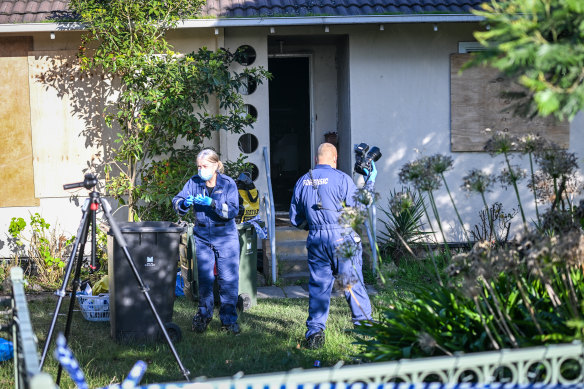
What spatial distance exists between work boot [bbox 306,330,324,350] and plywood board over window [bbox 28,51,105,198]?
515 cm

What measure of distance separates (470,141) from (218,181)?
4.84m

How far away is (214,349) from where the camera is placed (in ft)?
20.9

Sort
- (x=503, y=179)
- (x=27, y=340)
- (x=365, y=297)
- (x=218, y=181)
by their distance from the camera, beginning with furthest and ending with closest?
(x=218, y=181) < (x=365, y=297) < (x=503, y=179) < (x=27, y=340)

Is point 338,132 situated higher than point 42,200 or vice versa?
point 338,132

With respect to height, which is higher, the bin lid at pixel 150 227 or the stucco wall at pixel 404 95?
the stucco wall at pixel 404 95

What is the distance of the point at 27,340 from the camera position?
2.68 meters

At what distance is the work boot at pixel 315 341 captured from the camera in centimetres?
627

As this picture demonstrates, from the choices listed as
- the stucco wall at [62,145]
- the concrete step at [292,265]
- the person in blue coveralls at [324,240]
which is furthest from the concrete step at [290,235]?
the person in blue coveralls at [324,240]

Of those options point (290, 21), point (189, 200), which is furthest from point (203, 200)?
point (290, 21)

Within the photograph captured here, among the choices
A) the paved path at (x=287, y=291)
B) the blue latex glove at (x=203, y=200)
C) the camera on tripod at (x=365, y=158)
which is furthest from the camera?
the paved path at (x=287, y=291)

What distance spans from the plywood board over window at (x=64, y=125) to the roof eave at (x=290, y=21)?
68 centimetres

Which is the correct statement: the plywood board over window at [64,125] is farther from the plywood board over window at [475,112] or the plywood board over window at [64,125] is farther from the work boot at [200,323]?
the plywood board over window at [475,112]

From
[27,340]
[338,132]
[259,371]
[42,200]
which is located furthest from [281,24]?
[27,340]

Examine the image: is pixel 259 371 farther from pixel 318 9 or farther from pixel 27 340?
pixel 318 9
